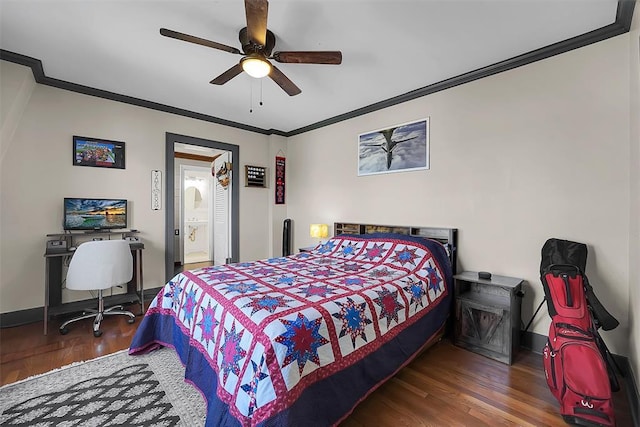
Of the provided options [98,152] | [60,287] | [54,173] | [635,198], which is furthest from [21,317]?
[635,198]

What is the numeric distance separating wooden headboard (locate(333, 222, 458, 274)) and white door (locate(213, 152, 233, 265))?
196 cm

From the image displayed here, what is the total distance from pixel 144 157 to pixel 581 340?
15.4ft

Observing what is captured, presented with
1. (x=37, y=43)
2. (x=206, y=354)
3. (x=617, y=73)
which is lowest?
(x=206, y=354)

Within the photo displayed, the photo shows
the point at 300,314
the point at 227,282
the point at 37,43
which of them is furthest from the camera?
the point at 37,43

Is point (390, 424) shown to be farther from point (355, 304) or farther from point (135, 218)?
point (135, 218)

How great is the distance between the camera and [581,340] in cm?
170

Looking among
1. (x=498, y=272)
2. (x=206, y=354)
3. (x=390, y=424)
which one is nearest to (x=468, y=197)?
(x=498, y=272)

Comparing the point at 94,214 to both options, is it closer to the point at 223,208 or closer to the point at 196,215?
the point at 223,208

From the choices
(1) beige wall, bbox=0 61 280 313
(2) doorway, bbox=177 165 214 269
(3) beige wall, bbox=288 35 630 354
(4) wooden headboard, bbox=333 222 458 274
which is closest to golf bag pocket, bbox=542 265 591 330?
(3) beige wall, bbox=288 35 630 354

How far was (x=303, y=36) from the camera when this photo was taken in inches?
89.8

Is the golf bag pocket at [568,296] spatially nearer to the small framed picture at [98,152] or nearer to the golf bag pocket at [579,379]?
the golf bag pocket at [579,379]

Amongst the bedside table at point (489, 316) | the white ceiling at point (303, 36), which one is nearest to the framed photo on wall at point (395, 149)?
the white ceiling at point (303, 36)

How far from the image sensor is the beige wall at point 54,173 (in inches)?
113

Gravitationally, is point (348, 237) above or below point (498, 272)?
above
